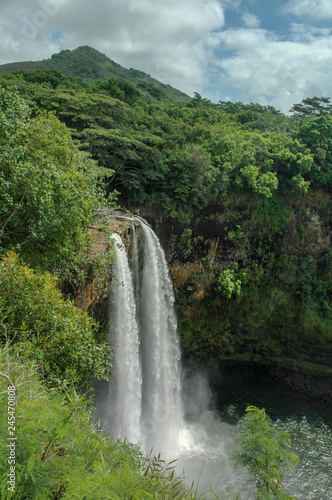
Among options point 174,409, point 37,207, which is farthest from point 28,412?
point 174,409

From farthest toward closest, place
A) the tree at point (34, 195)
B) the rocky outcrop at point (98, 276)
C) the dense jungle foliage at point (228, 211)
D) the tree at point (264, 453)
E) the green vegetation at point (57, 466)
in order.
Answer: the dense jungle foliage at point (228, 211) → the rocky outcrop at point (98, 276) → the tree at point (34, 195) → the tree at point (264, 453) → the green vegetation at point (57, 466)

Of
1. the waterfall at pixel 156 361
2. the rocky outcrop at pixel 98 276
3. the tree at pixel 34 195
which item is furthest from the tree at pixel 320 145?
the tree at pixel 34 195

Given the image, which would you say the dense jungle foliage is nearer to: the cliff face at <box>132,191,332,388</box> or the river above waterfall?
the cliff face at <box>132,191,332,388</box>

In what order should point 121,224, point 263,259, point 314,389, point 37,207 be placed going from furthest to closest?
point 263,259 < point 314,389 < point 121,224 < point 37,207

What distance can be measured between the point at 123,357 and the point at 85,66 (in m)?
43.7

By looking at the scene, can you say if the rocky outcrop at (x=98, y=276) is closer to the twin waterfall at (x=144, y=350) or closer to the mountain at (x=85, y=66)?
the twin waterfall at (x=144, y=350)

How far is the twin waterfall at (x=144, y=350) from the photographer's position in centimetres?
929

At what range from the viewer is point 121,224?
10273 mm

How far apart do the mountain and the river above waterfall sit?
27.2 metres

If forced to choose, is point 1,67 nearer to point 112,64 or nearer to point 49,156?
point 112,64

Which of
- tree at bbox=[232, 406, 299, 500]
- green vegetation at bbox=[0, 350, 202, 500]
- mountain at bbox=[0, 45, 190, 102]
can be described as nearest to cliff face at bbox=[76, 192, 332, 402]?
tree at bbox=[232, 406, 299, 500]

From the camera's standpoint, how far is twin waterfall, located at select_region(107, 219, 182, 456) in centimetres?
929

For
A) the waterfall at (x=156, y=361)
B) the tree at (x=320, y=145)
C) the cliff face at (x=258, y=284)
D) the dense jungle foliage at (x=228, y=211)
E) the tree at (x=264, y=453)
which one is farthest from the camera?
the tree at (x=320, y=145)

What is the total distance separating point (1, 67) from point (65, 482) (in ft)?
148
